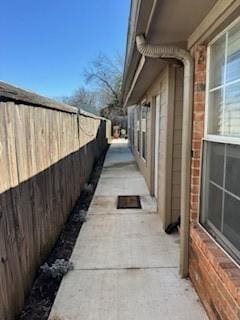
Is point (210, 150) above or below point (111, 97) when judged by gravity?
below

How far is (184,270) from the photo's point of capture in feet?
11.8

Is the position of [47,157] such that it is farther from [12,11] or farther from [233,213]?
[12,11]

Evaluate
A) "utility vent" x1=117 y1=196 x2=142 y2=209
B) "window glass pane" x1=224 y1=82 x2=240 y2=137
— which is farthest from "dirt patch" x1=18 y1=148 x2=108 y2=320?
"window glass pane" x1=224 y1=82 x2=240 y2=137

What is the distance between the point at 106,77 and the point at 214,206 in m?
37.9

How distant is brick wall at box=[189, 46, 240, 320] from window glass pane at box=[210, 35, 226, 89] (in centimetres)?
14

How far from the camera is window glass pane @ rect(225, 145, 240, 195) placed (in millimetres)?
2439

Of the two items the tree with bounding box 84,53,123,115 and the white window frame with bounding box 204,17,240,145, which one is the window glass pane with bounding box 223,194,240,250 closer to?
the white window frame with bounding box 204,17,240,145

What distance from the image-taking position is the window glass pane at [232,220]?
2.44 metres

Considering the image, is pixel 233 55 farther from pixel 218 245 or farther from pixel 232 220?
pixel 218 245

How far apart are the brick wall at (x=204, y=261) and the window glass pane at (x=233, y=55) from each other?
549 mm

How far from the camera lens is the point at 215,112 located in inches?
118

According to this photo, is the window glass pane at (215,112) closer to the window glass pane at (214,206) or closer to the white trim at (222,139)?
the white trim at (222,139)

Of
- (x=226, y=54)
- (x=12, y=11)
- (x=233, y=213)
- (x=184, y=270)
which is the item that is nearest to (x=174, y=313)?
(x=184, y=270)

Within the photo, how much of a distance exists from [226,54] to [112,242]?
9.76 ft
